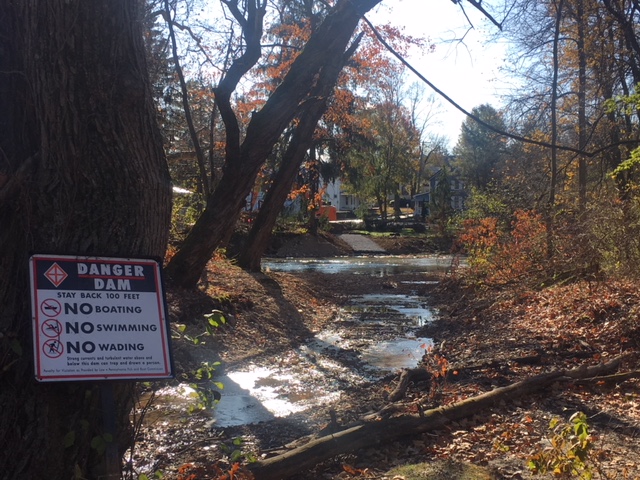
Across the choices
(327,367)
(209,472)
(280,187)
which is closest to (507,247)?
(280,187)

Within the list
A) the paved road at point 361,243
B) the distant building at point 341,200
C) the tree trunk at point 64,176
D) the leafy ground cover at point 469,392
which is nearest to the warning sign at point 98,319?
the tree trunk at point 64,176

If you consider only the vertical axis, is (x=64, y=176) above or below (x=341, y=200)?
below

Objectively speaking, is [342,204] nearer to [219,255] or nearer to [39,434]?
[219,255]

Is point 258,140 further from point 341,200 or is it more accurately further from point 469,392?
point 341,200

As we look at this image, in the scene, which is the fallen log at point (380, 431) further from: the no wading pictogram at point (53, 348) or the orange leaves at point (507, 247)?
the orange leaves at point (507, 247)

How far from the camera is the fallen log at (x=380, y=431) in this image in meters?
4.97

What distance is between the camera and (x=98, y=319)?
333cm

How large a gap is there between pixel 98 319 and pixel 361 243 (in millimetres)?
46411

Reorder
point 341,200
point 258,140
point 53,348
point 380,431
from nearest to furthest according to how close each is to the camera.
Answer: point 53,348 → point 380,431 → point 258,140 → point 341,200

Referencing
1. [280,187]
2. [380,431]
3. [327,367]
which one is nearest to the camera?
[380,431]

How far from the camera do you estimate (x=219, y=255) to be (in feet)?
64.6

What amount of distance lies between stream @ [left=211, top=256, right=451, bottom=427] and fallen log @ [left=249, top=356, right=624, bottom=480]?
1950 mm

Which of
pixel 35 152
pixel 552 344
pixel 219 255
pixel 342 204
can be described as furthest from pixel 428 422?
pixel 342 204

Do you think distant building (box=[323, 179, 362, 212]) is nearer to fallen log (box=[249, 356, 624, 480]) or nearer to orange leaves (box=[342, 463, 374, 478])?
fallen log (box=[249, 356, 624, 480])
